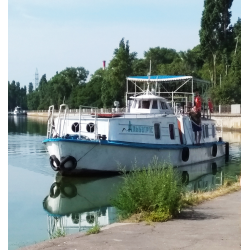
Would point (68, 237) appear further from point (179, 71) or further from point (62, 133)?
point (179, 71)

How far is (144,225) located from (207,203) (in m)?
2.62

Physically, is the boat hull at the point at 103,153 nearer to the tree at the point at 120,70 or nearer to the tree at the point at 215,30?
the tree at the point at 215,30

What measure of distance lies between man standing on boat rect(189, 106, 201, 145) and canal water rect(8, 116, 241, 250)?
4.57 feet

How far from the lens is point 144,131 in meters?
21.5

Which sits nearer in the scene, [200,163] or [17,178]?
[17,178]

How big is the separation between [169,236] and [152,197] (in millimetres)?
1331

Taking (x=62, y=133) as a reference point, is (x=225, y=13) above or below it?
above

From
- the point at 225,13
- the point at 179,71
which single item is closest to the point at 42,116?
the point at 179,71

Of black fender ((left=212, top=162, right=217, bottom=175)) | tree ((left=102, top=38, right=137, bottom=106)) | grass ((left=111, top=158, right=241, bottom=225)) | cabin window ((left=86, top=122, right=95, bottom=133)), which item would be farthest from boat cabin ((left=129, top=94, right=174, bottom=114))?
tree ((left=102, top=38, right=137, bottom=106))

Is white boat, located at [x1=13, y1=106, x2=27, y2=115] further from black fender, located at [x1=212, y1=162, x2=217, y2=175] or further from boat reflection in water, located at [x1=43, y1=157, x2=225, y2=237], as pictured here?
boat reflection in water, located at [x1=43, y1=157, x2=225, y2=237]

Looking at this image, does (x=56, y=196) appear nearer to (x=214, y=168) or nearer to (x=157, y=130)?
(x=157, y=130)

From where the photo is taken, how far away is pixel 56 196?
17938 mm

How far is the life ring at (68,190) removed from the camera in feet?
59.9

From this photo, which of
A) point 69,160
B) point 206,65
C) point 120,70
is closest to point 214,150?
point 69,160
